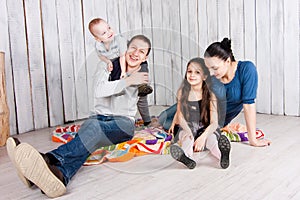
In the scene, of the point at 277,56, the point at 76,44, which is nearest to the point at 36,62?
the point at 76,44

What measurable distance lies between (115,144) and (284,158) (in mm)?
736

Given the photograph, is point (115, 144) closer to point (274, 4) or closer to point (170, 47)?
point (170, 47)

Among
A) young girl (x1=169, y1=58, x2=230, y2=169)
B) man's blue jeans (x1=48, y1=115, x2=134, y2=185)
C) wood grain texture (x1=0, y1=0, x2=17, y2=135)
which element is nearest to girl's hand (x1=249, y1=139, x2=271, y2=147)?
young girl (x1=169, y1=58, x2=230, y2=169)

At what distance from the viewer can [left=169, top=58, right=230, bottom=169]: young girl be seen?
4.96 ft

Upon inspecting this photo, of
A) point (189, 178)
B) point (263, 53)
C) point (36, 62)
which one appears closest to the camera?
point (189, 178)

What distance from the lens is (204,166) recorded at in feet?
5.09

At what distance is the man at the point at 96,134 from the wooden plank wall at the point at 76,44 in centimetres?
70

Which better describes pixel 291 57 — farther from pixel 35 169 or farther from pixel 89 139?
pixel 35 169

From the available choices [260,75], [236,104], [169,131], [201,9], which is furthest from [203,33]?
[169,131]

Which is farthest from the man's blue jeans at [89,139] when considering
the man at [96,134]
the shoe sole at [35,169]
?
the shoe sole at [35,169]

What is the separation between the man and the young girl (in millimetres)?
190

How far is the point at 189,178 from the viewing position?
4.64 ft

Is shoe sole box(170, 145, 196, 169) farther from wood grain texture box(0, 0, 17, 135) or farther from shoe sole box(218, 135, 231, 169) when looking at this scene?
wood grain texture box(0, 0, 17, 135)

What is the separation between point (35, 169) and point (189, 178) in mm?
562
